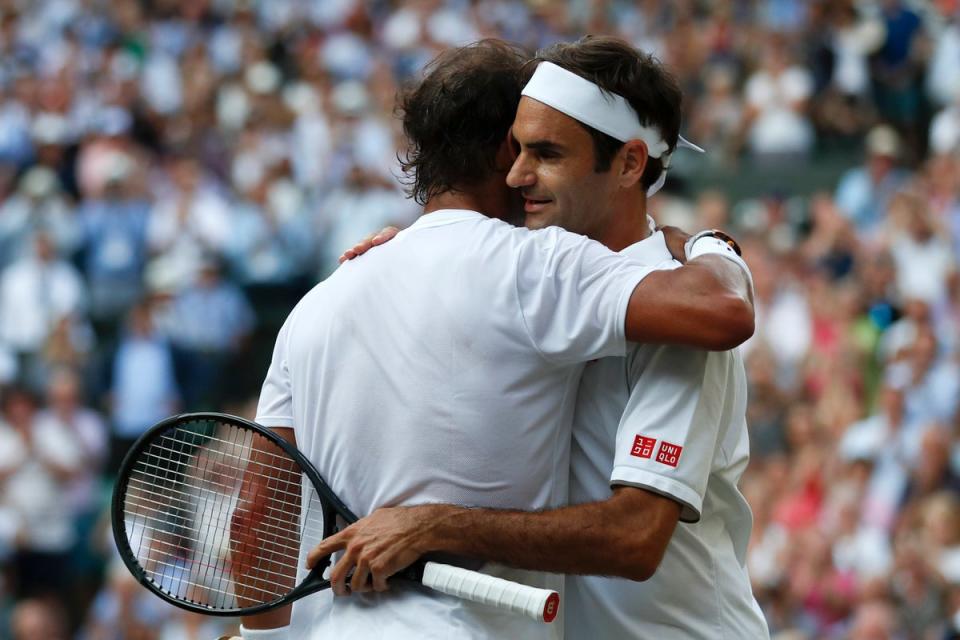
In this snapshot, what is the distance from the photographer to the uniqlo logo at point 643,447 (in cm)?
296

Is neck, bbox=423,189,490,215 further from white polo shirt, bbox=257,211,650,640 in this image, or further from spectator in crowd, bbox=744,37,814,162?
spectator in crowd, bbox=744,37,814,162

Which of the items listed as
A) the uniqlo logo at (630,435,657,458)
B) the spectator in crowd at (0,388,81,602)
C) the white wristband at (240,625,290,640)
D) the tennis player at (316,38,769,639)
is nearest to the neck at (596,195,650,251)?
the tennis player at (316,38,769,639)

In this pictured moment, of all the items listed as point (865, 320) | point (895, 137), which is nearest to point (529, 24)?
point (895, 137)

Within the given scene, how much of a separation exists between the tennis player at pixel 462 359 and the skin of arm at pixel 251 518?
137 millimetres

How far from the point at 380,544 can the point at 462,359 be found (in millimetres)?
392

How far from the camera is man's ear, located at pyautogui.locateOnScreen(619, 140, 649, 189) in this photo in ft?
10.7

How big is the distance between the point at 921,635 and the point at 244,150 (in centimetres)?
779

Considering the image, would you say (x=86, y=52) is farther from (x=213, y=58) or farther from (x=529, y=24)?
(x=529, y=24)

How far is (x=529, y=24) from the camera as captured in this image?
13.4m

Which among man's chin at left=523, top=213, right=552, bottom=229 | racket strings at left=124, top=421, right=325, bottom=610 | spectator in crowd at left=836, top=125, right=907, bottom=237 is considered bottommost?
spectator in crowd at left=836, top=125, right=907, bottom=237

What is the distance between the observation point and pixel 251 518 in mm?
3285

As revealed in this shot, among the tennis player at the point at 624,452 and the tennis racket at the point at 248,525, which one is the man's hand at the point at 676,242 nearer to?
the tennis player at the point at 624,452

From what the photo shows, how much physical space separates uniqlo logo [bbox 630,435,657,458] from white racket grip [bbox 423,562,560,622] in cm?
33

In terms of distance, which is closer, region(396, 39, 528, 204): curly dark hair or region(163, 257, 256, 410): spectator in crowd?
region(396, 39, 528, 204): curly dark hair
